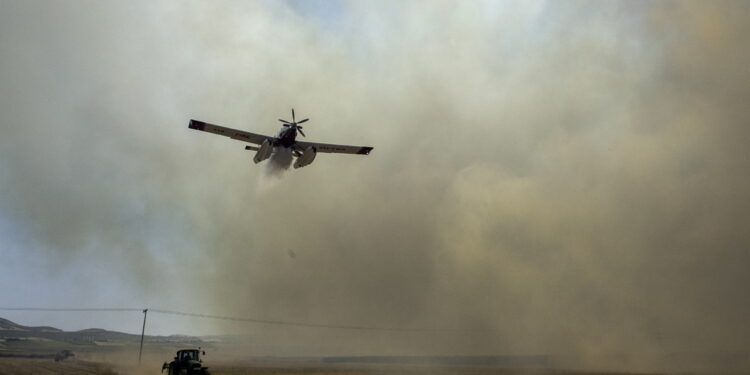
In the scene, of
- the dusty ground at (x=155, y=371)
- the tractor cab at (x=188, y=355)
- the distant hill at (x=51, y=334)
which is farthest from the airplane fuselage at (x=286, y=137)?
the distant hill at (x=51, y=334)

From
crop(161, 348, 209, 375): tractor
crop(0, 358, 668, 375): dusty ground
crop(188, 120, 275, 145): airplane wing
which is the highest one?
crop(188, 120, 275, 145): airplane wing

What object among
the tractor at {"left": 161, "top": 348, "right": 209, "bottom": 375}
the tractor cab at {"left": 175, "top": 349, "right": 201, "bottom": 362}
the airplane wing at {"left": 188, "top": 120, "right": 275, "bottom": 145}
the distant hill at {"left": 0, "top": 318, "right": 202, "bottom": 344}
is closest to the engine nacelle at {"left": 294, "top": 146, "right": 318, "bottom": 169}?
the airplane wing at {"left": 188, "top": 120, "right": 275, "bottom": 145}

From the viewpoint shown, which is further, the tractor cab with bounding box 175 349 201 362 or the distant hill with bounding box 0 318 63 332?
the distant hill with bounding box 0 318 63 332

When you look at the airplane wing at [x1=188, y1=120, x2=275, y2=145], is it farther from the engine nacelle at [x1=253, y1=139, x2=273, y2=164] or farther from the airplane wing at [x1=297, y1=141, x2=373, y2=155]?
the airplane wing at [x1=297, y1=141, x2=373, y2=155]

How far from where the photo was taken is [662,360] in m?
78.5

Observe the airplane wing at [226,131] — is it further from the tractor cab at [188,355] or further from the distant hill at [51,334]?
the distant hill at [51,334]

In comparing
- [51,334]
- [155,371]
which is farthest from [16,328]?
[155,371]

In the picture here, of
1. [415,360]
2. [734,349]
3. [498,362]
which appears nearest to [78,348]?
[415,360]

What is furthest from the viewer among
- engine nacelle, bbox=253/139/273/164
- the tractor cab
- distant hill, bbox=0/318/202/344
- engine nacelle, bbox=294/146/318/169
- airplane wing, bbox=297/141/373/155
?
distant hill, bbox=0/318/202/344

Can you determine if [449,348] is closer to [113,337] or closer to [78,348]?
[78,348]

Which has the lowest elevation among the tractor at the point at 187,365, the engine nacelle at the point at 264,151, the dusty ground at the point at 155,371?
the dusty ground at the point at 155,371

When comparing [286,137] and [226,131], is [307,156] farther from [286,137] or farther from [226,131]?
[226,131]

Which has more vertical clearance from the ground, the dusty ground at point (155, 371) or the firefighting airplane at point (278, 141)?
the firefighting airplane at point (278, 141)

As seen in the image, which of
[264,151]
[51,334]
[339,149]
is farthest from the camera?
[51,334]
